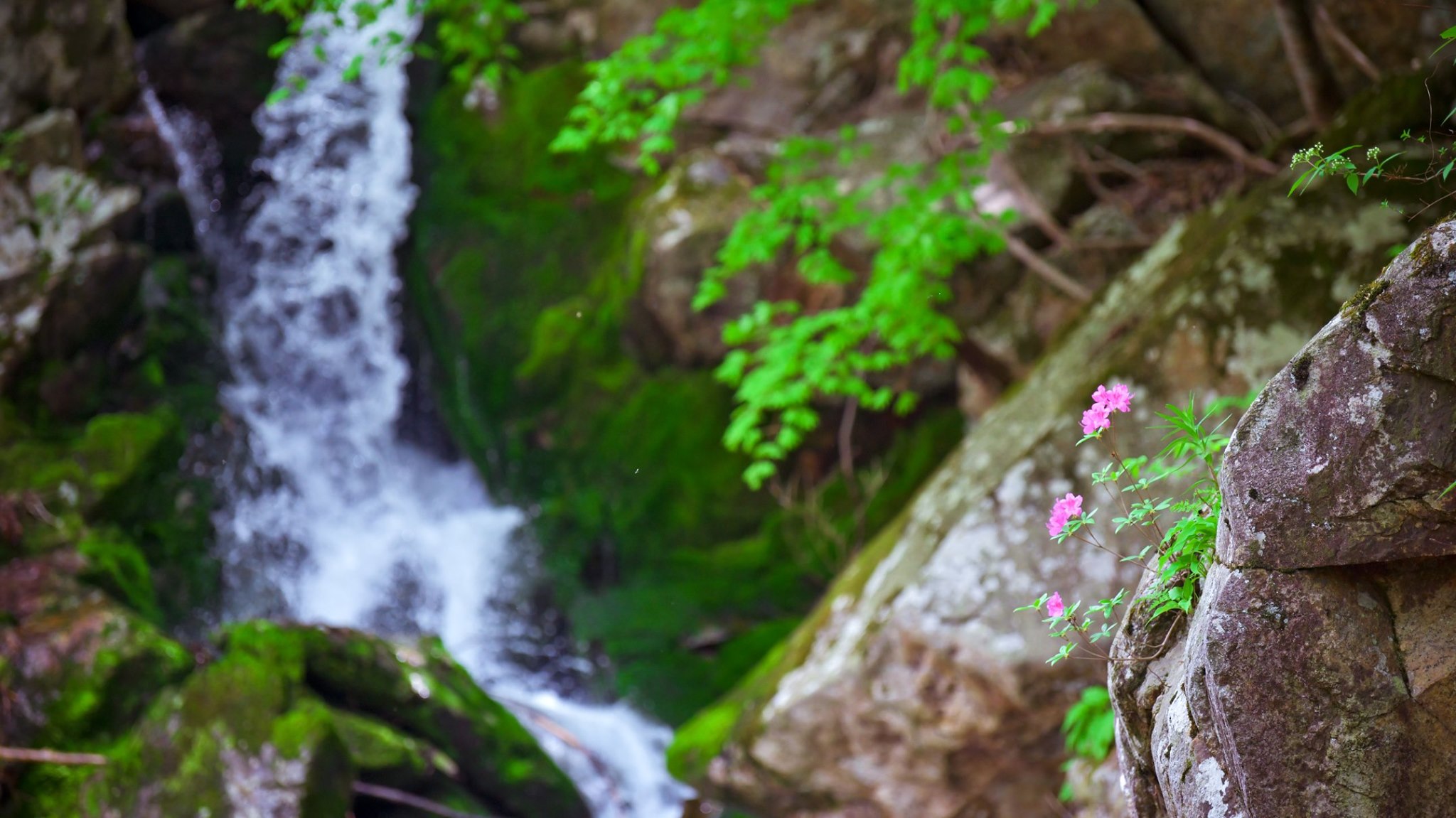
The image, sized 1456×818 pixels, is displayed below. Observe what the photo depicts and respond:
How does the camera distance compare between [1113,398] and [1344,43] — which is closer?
[1113,398]

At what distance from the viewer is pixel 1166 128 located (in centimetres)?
623

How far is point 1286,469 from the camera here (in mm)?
1580

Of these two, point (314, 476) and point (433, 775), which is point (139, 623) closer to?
point (433, 775)

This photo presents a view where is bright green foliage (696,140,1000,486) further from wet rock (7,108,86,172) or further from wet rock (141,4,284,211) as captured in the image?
wet rock (141,4,284,211)

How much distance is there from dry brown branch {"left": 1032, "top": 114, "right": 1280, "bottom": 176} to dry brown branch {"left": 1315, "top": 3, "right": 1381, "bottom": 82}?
553mm

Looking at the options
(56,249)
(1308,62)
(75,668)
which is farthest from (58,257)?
(1308,62)

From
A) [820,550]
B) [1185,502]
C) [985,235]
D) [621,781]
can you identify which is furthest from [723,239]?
[1185,502]

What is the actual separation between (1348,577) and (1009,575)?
265 cm

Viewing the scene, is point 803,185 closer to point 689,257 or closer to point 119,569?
point 689,257

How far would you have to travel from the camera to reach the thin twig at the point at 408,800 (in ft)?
17.2

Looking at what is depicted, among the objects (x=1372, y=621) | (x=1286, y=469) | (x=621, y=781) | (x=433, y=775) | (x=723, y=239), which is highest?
(x=1286, y=469)

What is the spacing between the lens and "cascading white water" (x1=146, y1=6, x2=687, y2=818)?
8.29 metres

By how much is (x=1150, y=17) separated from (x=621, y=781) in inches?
228

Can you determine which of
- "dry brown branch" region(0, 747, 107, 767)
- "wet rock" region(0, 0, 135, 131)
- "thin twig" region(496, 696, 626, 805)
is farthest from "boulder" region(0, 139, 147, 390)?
"thin twig" region(496, 696, 626, 805)
